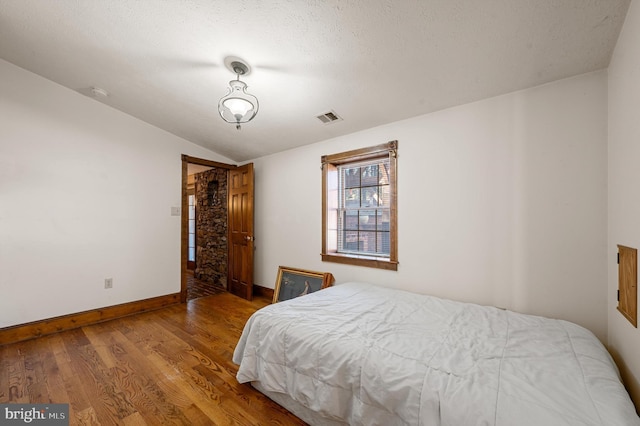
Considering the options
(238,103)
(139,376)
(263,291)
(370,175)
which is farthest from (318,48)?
(263,291)

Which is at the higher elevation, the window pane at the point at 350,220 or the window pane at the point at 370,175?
the window pane at the point at 370,175

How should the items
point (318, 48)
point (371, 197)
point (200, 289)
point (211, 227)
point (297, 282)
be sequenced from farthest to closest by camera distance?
1. point (211, 227)
2. point (200, 289)
3. point (297, 282)
4. point (371, 197)
5. point (318, 48)

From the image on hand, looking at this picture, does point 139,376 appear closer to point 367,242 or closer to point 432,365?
point 432,365

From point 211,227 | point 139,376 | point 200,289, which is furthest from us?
point 211,227

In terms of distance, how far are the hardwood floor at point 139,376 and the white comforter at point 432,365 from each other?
245 millimetres

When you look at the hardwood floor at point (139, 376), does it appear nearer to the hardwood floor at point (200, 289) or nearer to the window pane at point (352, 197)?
the hardwood floor at point (200, 289)

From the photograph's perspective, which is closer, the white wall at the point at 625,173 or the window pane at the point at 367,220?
the white wall at the point at 625,173

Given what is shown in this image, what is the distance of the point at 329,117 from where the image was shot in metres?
2.93

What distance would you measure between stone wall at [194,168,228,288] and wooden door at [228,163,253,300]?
0.63 m

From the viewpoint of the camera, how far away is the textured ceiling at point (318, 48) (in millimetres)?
1562

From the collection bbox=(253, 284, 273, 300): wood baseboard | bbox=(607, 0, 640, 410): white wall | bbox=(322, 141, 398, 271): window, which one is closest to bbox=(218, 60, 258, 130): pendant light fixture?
bbox=(322, 141, 398, 271): window

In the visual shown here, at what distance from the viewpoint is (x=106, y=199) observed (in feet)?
10.8

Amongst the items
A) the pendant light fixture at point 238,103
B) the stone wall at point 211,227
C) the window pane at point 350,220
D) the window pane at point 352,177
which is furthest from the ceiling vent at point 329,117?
the stone wall at point 211,227

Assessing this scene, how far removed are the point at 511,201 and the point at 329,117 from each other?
197cm
